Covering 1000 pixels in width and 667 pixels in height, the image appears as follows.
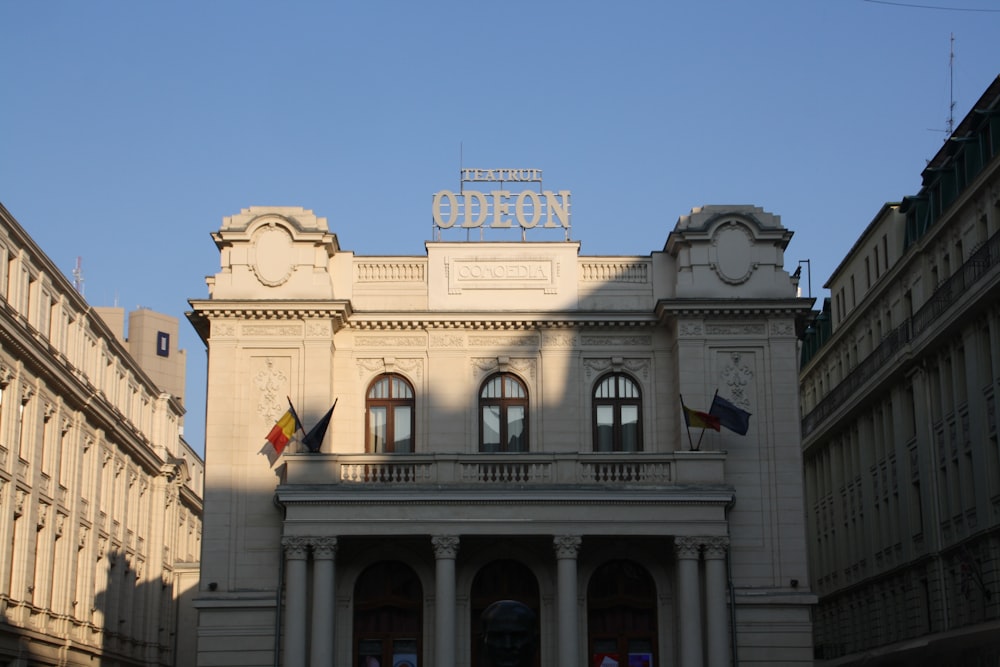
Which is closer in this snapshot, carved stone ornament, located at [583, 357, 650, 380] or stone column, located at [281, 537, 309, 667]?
stone column, located at [281, 537, 309, 667]

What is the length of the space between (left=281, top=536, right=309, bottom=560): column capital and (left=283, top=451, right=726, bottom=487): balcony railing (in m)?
1.78

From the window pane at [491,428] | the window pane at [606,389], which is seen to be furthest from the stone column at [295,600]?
the window pane at [606,389]

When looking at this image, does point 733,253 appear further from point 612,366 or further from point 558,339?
point 558,339

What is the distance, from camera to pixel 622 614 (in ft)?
148

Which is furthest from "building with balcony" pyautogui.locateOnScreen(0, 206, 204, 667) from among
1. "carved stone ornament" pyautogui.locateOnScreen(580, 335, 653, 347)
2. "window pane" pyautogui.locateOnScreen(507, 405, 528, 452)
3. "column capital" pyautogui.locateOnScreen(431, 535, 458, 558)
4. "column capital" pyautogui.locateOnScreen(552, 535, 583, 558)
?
"column capital" pyautogui.locateOnScreen(552, 535, 583, 558)

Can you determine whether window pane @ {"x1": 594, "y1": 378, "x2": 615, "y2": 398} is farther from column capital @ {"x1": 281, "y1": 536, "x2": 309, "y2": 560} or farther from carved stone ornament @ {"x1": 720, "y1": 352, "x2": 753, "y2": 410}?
column capital @ {"x1": 281, "y1": 536, "x2": 309, "y2": 560}

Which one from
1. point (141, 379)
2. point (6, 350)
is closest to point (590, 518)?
point (6, 350)

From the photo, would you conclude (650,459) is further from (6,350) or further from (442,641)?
(6,350)

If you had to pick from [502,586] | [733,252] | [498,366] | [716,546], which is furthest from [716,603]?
[733,252]

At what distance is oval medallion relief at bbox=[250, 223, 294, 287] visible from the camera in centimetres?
4672

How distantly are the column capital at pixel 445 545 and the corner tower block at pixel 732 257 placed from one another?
11.0 metres

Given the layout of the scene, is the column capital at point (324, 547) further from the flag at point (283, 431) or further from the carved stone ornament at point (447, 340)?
the carved stone ornament at point (447, 340)

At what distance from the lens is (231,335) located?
46250mm

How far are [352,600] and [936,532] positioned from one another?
21590 millimetres
